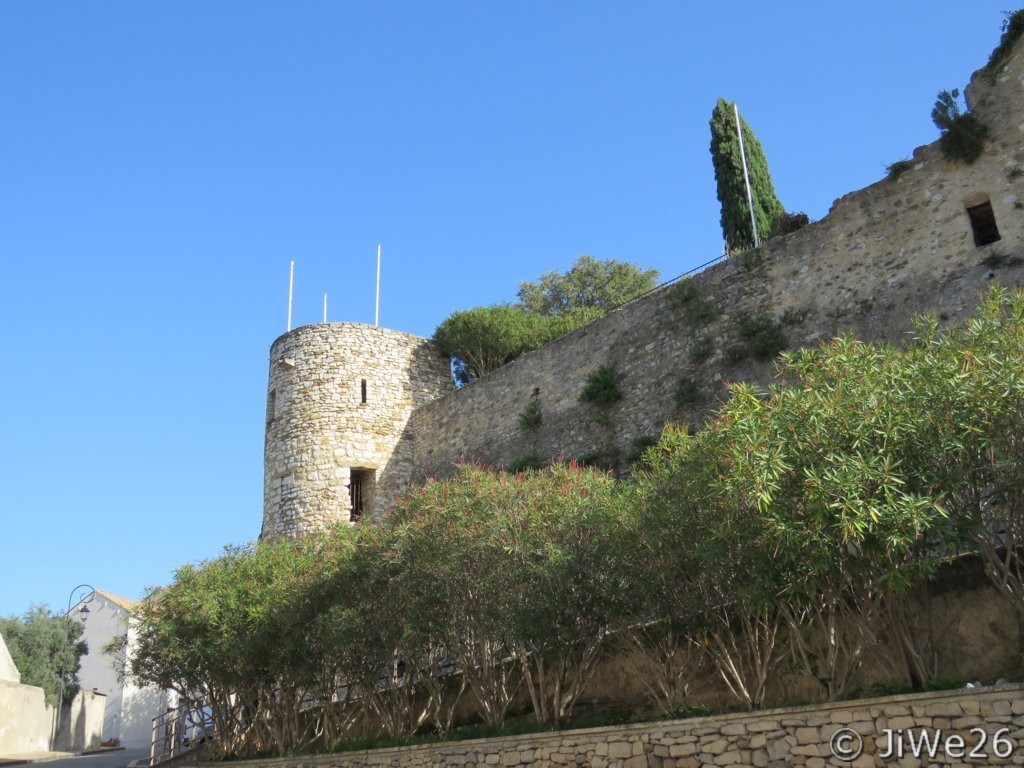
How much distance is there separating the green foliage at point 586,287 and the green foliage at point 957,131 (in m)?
17.7

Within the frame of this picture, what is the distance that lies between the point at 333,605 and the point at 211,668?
9.50 feet

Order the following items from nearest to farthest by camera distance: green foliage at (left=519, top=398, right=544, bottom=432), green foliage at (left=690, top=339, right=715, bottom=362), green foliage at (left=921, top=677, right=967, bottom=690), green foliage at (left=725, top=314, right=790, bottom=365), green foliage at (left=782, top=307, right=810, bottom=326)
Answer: green foliage at (left=921, top=677, right=967, bottom=690) < green foliage at (left=782, top=307, right=810, bottom=326) < green foliage at (left=725, top=314, right=790, bottom=365) < green foliage at (left=690, top=339, right=715, bottom=362) < green foliage at (left=519, top=398, right=544, bottom=432)

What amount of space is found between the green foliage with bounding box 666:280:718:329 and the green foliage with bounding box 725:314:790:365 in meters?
0.64

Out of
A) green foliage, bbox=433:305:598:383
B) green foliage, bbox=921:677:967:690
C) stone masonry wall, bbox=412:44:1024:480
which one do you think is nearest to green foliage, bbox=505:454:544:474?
stone masonry wall, bbox=412:44:1024:480

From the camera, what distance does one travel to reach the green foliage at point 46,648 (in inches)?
1160

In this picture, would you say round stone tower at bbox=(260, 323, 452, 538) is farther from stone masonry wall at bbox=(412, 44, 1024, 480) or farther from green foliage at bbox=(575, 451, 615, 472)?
green foliage at bbox=(575, 451, 615, 472)

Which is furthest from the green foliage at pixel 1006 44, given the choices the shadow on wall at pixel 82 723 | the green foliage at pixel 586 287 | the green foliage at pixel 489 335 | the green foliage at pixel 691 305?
the shadow on wall at pixel 82 723

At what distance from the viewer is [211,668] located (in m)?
15.2

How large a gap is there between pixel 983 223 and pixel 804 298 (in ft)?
8.71

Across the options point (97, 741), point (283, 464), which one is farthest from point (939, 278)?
point (97, 741)

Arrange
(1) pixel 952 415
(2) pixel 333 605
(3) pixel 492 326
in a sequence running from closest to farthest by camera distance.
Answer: (1) pixel 952 415 < (2) pixel 333 605 < (3) pixel 492 326

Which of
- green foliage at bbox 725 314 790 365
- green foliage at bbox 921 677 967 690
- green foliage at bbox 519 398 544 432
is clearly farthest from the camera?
green foliage at bbox 519 398 544 432

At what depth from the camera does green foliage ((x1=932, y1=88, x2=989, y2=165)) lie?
46.7ft

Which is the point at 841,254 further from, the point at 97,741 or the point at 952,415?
the point at 97,741
